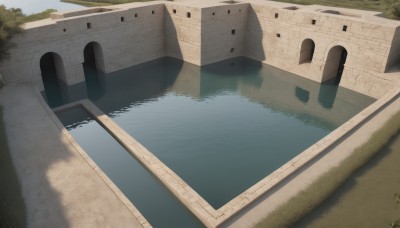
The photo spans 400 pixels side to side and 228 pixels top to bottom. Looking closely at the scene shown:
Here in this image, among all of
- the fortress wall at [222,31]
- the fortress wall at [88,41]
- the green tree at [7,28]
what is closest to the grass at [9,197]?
the green tree at [7,28]

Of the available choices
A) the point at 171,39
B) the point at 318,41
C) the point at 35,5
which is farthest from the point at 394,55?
the point at 35,5

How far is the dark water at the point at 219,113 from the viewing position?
11.9m

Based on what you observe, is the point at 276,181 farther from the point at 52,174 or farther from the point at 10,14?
the point at 10,14

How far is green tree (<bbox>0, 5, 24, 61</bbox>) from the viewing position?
1451 centimetres

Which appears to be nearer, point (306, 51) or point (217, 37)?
point (306, 51)

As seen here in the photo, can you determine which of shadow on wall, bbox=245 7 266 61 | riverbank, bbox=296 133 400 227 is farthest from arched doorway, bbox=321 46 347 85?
riverbank, bbox=296 133 400 227

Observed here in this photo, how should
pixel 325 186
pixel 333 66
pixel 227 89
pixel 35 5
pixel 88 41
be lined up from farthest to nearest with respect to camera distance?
pixel 35 5
pixel 333 66
pixel 227 89
pixel 88 41
pixel 325 186

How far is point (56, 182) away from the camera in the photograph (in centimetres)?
963

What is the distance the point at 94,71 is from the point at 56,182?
1259cm

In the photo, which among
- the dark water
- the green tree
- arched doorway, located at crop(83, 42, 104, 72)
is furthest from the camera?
arched doorway, located at crop(83, 42, 104, 72)

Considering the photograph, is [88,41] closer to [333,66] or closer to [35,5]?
[333,66]

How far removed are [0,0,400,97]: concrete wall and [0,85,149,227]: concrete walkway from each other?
5253mm

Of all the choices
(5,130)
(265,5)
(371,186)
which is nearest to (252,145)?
(371,186)

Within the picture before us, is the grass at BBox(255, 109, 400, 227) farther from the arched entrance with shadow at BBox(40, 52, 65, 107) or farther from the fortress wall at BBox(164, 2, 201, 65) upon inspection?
the arched entrance with shadow at BBox(40, 52, 65, 107)
